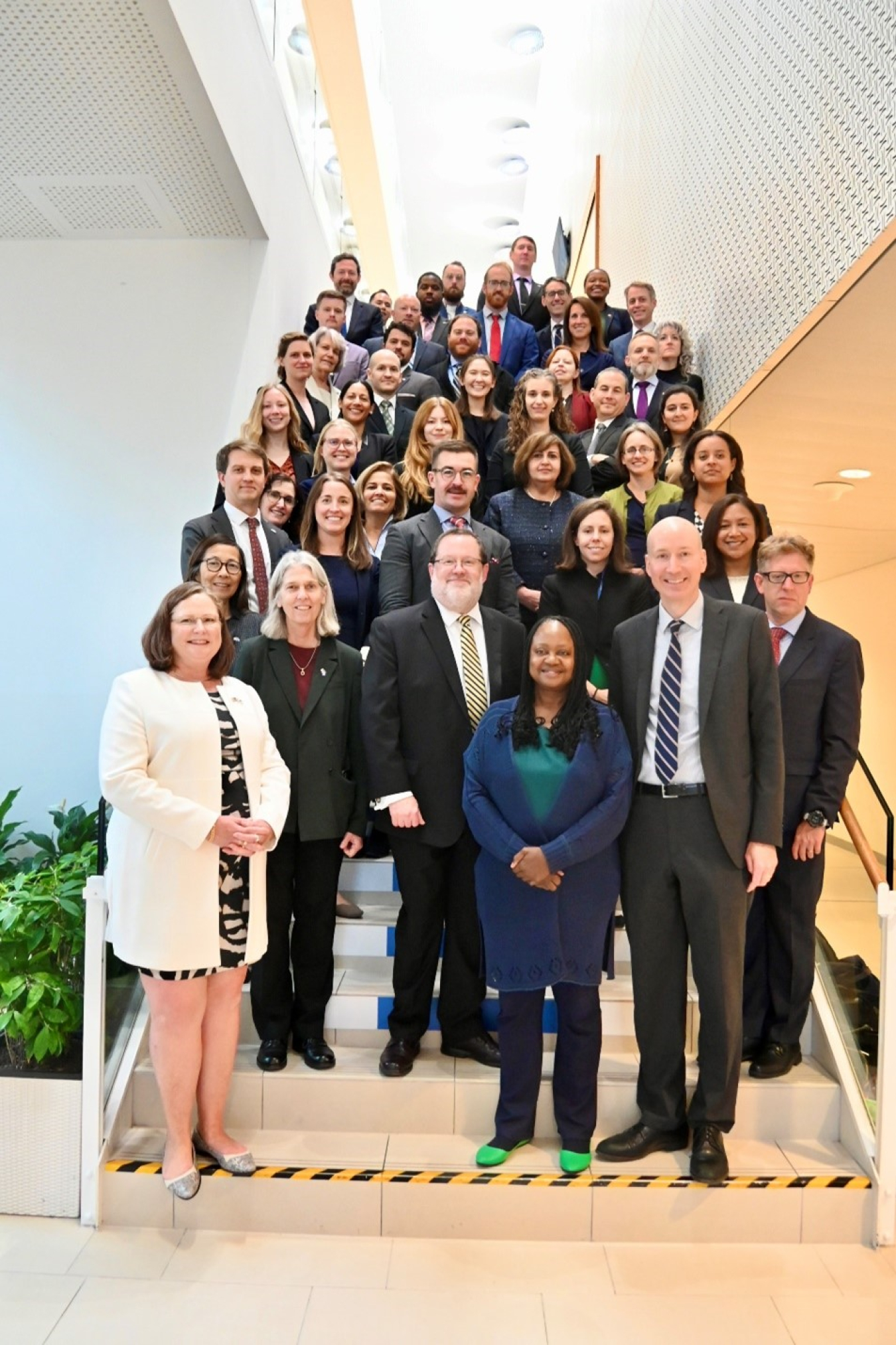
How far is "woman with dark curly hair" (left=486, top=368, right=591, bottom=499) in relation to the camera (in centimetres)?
512

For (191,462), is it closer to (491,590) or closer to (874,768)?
(491,590)

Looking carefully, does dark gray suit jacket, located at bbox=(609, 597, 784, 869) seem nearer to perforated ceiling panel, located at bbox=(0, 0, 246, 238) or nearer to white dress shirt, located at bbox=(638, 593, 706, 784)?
white dress shirt, located at bbox=(638, 593, 706, 784)

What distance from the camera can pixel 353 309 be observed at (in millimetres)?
7523

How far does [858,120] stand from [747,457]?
2.58 metres

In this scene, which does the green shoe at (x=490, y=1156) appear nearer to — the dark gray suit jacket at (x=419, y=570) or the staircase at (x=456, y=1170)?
the staircase at (x=456, y=1170)

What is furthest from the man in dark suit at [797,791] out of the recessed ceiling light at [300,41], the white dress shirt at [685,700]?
the recessed ceiling light at [300,41]

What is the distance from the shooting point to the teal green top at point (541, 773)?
293cm

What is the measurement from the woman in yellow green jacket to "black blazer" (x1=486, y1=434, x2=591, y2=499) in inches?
9.3

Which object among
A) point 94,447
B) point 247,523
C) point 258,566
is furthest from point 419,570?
point 94,447

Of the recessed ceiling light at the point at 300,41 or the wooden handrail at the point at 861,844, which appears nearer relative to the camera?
the wooden handrail at the point at 861,844

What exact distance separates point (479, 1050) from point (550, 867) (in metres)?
0.91

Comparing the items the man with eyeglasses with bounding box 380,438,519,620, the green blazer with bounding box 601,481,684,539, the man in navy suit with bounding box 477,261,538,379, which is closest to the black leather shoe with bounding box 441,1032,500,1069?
the man with eyeglasses with bounding box 380,438,519,620

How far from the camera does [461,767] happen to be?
326 centimetres

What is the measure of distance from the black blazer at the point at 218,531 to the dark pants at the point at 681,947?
205cm
